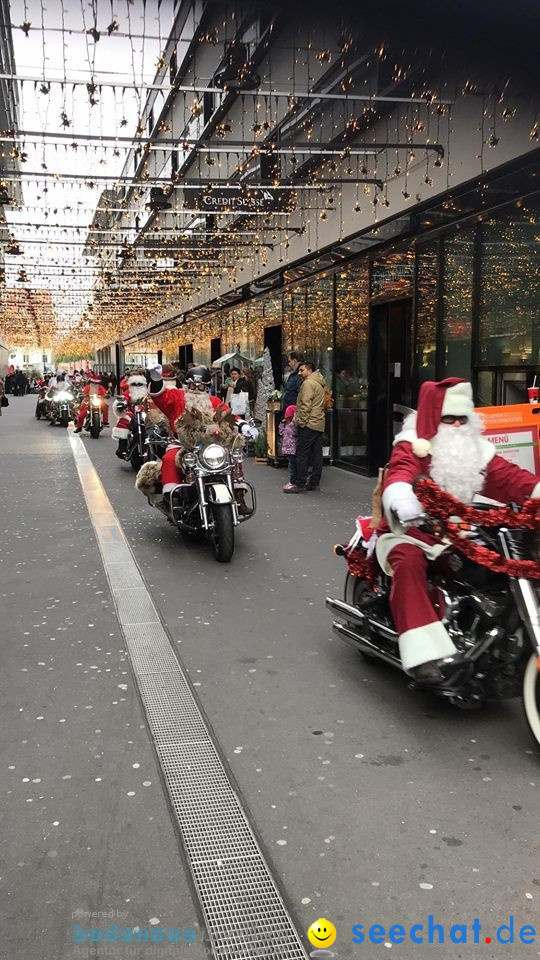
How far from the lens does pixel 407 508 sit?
146 inches

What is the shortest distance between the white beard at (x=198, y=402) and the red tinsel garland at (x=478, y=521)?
4460 millimetres

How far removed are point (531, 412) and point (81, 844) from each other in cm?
400

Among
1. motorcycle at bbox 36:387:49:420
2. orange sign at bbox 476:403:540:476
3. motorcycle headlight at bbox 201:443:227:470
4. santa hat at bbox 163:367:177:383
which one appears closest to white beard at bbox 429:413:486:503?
orange sign at bbox 476:403:540:476

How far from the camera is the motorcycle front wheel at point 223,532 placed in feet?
23.3

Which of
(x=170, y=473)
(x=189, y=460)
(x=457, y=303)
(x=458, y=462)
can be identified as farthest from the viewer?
(x=457, y=303)

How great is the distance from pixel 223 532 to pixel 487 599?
12.5ft

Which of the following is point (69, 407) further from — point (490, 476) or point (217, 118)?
point (490, 476)

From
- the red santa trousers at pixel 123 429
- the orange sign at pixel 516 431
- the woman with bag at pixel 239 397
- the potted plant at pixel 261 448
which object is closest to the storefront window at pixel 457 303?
→ the orange sign at pixel 516 431

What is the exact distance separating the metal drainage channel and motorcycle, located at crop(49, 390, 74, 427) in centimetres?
2096

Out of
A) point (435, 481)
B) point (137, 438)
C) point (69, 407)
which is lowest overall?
point (137, 438)

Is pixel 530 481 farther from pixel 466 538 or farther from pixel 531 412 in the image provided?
pixel 531 412

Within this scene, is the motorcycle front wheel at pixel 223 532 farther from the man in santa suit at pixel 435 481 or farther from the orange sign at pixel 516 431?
the man in santa suit at pixel 435 481

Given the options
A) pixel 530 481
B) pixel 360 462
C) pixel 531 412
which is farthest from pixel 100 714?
pixel 360 462

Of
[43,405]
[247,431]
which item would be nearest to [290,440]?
[247,431]
